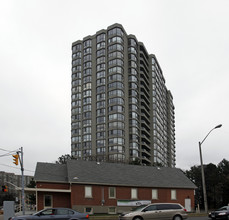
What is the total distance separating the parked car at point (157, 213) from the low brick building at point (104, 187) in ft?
54.7

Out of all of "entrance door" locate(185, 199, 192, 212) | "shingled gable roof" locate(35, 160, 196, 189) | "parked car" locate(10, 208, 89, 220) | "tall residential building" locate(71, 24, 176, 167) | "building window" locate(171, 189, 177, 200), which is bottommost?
"entrance door" locate(185, 199, 192, 212)

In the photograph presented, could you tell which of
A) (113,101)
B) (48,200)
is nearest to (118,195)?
(48,200)

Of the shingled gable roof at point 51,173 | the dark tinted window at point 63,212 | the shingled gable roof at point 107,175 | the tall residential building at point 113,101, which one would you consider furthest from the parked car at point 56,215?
the tall residential building at point 113,101

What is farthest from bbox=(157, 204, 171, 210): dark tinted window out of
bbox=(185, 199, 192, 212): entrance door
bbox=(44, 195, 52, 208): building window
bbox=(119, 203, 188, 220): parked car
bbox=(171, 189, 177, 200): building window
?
bbox=(185, 199, 192, 212): entrance door

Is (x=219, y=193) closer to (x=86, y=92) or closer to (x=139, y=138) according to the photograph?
(x=139, y=138)

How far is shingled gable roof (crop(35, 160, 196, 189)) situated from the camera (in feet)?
130

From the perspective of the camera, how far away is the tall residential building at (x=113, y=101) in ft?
359

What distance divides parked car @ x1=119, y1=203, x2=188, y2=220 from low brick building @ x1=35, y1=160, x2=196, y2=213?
16.7m

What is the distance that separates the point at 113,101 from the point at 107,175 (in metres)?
69.9

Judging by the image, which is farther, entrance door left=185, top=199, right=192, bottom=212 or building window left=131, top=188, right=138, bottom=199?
entrance door left=185, top=199, right=192, bottom=212

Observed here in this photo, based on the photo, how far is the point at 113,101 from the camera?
11106cm

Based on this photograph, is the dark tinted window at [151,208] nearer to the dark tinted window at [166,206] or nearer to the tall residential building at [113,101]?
the dark tinted window at [166,206]

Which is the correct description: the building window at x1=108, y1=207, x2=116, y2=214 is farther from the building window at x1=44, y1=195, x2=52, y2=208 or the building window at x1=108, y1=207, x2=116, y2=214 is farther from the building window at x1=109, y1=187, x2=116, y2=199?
the building window at x1=44, y1=195, x2=52, y2=208

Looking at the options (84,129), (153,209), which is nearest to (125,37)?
(84,129)
